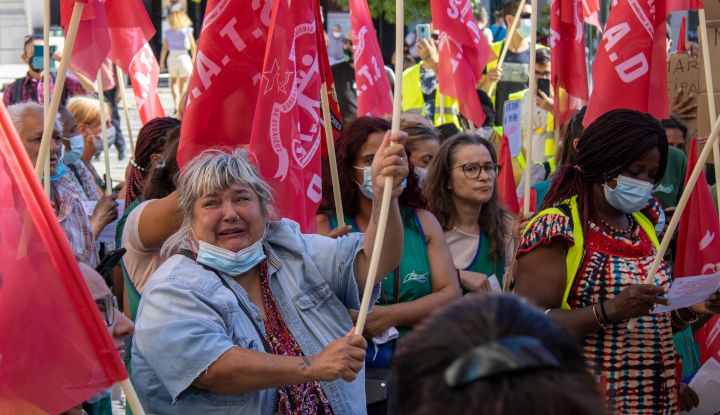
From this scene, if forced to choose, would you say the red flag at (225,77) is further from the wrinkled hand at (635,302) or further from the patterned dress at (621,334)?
the wrinkled hand at (635,302)

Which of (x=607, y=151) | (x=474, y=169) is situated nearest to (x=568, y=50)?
(x=474, y=169)

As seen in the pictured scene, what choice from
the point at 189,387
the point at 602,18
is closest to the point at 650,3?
the point at 189,387

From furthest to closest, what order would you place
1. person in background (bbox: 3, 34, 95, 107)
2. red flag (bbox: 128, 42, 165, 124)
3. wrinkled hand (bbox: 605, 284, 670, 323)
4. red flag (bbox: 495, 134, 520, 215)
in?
person in background (bbox: 3, 34, 95, 107)
red flag (bbox: 128, 42, 165, 124)
red flag (bbox: 495, 134, 520, 215)
wrinkled hand (bbox: 605, 284, 670, 323)

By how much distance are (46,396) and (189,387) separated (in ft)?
1.71

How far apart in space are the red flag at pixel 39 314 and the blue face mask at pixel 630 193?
5.99ft

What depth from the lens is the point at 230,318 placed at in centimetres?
214

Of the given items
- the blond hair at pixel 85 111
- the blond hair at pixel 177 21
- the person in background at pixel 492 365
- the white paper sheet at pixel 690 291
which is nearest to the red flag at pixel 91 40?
the blond hair at pixel 85 111

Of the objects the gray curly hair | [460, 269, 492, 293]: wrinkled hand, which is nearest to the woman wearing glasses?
[460, 269, 492, 293]: wrinkled hand

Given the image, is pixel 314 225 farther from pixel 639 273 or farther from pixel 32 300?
pixel 32 300

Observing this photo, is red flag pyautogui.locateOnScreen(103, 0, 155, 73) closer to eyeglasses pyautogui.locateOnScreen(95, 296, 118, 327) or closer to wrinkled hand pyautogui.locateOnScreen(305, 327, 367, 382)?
eyeglasses pyautogui.locateOnScreen(95, 296, 118, 327)

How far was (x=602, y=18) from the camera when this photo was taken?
11.6m

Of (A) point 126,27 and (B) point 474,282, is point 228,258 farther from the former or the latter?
(A) point 126,27

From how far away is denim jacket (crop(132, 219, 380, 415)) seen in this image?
2.04 metres

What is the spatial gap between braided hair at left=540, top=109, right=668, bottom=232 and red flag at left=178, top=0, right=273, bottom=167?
148cm
